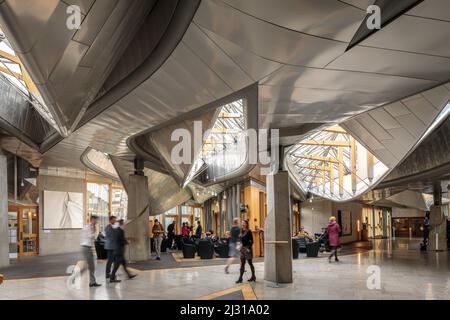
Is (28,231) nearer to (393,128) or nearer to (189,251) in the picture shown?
(189,251)

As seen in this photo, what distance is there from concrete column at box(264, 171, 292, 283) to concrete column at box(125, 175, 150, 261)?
27.2 ft

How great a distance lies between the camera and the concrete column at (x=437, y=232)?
76.5ft

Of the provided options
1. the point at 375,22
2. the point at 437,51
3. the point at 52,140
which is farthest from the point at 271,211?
the point at 52,140

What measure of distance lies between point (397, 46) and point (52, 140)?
44.8 ft

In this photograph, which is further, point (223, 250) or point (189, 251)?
point (223, 250)

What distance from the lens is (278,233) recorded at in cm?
→ 1089

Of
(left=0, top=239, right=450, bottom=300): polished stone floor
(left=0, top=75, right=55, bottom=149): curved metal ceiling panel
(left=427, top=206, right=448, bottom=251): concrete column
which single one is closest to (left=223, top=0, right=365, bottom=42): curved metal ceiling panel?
(left=0, top=239, right=450, bottom=300): polished stone floor

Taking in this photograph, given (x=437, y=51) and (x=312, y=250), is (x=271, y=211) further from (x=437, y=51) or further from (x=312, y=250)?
(x=312, y=250)

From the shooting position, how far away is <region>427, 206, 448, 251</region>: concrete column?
23.3 m

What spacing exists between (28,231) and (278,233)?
17863 millimetres

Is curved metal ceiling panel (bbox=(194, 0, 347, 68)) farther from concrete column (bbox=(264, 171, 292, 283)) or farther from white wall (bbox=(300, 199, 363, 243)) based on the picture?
white wall (bbox=(300, 199, 363, 243))

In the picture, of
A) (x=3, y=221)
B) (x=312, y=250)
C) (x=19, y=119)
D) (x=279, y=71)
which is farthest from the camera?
(x=312, y=250)

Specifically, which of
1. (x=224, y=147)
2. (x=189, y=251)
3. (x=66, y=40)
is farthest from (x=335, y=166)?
(x=66, y=40)

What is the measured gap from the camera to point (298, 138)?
1149cm
